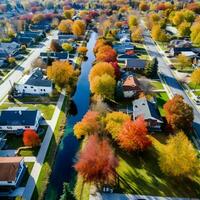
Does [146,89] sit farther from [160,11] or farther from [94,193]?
[160,11]

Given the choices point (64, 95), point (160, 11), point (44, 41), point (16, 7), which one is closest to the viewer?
point (64, 95)

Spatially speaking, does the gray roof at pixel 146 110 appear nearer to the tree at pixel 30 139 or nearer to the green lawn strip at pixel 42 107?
the green lawn strip at pixel 42 107

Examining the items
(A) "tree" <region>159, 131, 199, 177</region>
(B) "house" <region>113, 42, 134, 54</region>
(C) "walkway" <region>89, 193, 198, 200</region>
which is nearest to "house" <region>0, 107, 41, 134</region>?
(C) "walkway" <region>89, 193, 198, 200</region>

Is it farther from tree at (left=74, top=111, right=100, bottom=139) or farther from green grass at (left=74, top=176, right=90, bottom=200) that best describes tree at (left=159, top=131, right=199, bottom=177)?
tree at (left=74, top=111, right=100, bottom=139)

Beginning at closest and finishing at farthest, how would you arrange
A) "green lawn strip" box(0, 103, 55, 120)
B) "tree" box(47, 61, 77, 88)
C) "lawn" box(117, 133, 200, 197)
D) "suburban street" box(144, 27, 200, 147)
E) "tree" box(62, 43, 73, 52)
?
"lawn" box(117, 133, 200, 197) → "suburban street" box(144, 27, 200, 147) → "green lawn strip" box(0, 103, 55, 120) → "tree" box(47, 61, 77, 88) → "tree" box(62, 43, 73, 52)

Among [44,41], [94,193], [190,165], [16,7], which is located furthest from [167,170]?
[16,7]

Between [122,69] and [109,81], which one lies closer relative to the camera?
[109,81]
